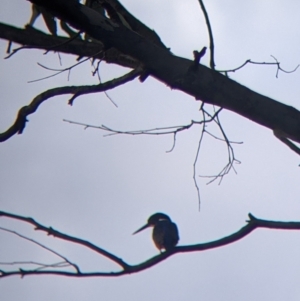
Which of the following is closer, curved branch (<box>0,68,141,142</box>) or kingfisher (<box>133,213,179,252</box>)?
curved branch (<box>0,68,141,142</box>)

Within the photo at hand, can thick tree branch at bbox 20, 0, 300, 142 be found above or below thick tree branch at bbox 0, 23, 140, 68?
below

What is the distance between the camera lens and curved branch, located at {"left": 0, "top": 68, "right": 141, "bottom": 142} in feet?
12.0

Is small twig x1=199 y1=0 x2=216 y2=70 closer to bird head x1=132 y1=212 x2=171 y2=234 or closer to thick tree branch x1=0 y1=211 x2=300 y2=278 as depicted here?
thick tree branch x1=0 y1=211 x2=300 y2=278

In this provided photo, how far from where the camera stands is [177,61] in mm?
3137

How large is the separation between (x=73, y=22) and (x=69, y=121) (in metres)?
1.04

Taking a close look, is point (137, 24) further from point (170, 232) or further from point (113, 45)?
point (170, 232)

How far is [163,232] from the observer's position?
700cm

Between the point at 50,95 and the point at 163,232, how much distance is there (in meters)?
3.52

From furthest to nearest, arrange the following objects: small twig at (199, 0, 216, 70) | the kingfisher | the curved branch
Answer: the kingfisher → the curved branch → small twig at (199, 0, 216, 70)

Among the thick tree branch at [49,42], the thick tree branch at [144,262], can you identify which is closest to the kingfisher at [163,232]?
the thick tree branch at [49,42]

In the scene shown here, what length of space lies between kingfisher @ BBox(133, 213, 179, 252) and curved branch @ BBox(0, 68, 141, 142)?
318cm

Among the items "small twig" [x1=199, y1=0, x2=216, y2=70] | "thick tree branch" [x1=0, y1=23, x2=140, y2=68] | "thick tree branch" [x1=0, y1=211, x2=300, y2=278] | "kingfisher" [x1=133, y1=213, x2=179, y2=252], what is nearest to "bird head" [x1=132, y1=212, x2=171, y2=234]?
"kingfisher" [x1=133, y1=213, x2=179, y2=252]

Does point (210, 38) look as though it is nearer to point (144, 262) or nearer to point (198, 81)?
point (198, 81)

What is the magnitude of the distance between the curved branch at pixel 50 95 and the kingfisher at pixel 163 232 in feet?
10.4
